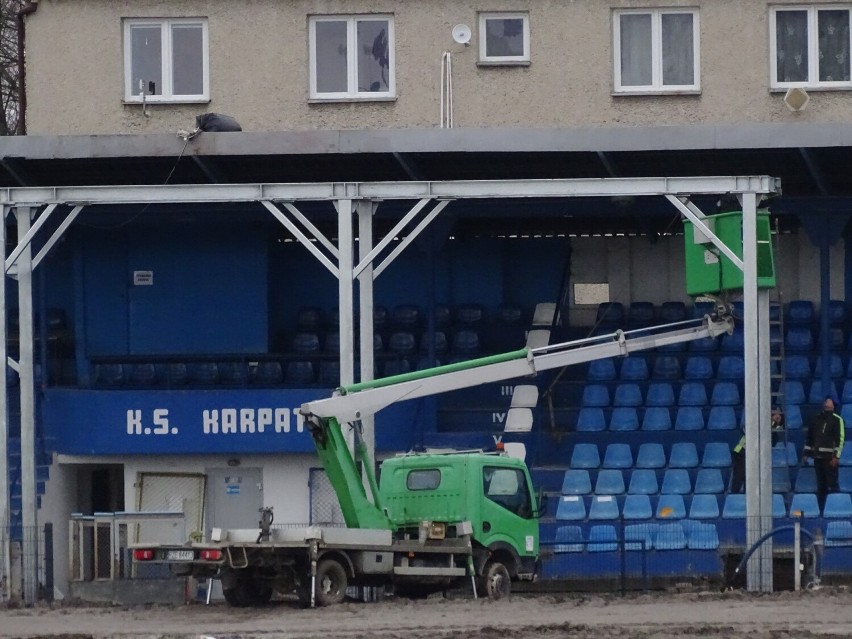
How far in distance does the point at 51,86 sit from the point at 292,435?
24.6ft

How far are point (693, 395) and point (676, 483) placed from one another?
2257 millimetres

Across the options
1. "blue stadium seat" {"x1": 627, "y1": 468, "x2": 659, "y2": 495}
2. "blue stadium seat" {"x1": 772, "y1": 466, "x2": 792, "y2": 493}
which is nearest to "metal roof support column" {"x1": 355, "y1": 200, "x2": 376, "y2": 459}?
"blue stadium seat" {"x1": 627, "y1": 468, "x2": 659, "y2": 495}

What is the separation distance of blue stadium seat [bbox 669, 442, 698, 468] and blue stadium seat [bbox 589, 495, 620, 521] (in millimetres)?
1596

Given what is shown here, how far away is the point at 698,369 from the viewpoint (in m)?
29.7

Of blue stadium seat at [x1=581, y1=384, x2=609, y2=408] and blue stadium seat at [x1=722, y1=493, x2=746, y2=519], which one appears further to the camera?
blue stadium seat at [x1=581, y1=384, x2=609, y2=408]

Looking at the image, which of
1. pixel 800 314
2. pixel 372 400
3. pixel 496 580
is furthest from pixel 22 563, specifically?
pixel 800 314

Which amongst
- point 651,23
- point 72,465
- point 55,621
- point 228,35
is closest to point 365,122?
point 228,35

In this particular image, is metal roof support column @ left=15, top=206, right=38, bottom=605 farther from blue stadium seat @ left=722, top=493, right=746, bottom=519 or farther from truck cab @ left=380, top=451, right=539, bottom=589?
blue stadium seat @ left=722, top=493, right=746, bottom=519

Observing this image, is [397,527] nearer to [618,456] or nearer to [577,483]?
[577,483]

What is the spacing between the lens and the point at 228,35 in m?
30.8

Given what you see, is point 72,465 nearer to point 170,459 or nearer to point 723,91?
point 170,459

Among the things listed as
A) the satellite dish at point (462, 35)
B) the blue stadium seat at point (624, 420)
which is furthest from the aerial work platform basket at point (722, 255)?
the satellite dish at point (462, 35)

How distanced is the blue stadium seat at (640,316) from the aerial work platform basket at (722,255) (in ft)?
21.0

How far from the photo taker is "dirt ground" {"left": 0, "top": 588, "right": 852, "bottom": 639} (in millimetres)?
18438
